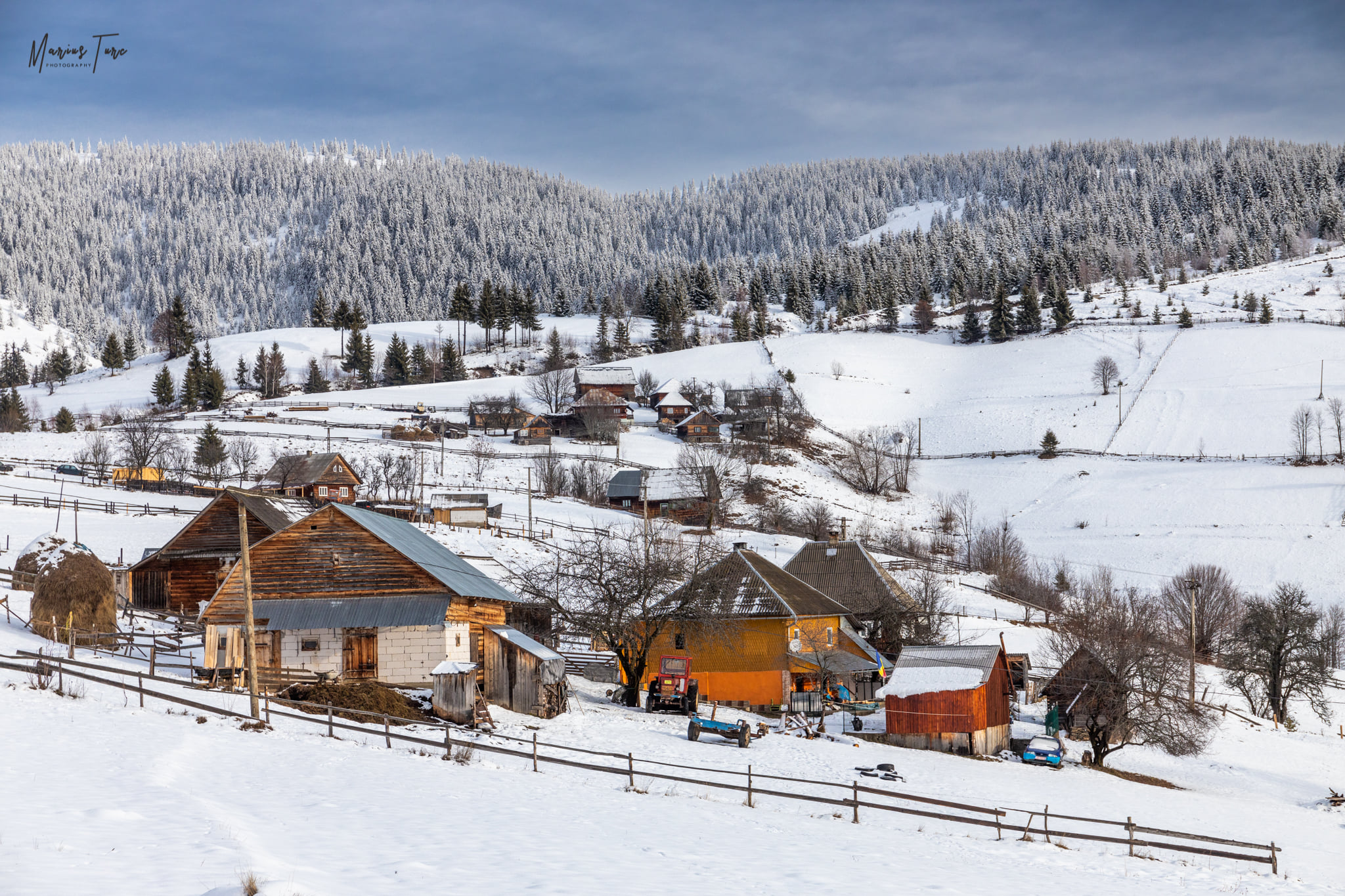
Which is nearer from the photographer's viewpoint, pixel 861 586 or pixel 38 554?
pixel 38 554

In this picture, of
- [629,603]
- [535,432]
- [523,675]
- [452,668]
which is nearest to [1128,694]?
[629,603]

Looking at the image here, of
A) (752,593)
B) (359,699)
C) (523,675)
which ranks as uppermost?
(752,593)

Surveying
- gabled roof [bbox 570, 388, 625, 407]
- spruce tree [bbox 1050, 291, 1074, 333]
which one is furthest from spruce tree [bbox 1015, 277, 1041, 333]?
gabled roof [bbox 570, 388, 625, 407]

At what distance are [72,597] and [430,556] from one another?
11.9 metres

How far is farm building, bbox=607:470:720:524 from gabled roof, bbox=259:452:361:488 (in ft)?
72.3

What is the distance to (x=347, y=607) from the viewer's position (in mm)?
33375

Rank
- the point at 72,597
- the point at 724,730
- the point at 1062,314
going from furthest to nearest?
1. the point at 1062,314
2. the point at 72,597
3. the point at 724,730

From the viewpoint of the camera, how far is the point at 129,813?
1473 centimetres

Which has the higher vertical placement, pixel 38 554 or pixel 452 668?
pixel 38 554

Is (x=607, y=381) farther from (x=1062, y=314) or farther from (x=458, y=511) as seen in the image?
(x=1062, y=314)

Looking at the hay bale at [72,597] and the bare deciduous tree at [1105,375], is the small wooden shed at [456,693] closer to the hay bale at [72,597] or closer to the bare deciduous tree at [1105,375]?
the hay bale at [72,597]

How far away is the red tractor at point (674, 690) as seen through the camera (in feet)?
124

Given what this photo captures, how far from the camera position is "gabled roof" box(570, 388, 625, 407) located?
11869cm

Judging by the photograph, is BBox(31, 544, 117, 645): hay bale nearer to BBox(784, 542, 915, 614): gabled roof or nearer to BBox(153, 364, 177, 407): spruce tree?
BBox(784, 542, 915, 614): gabled roof
